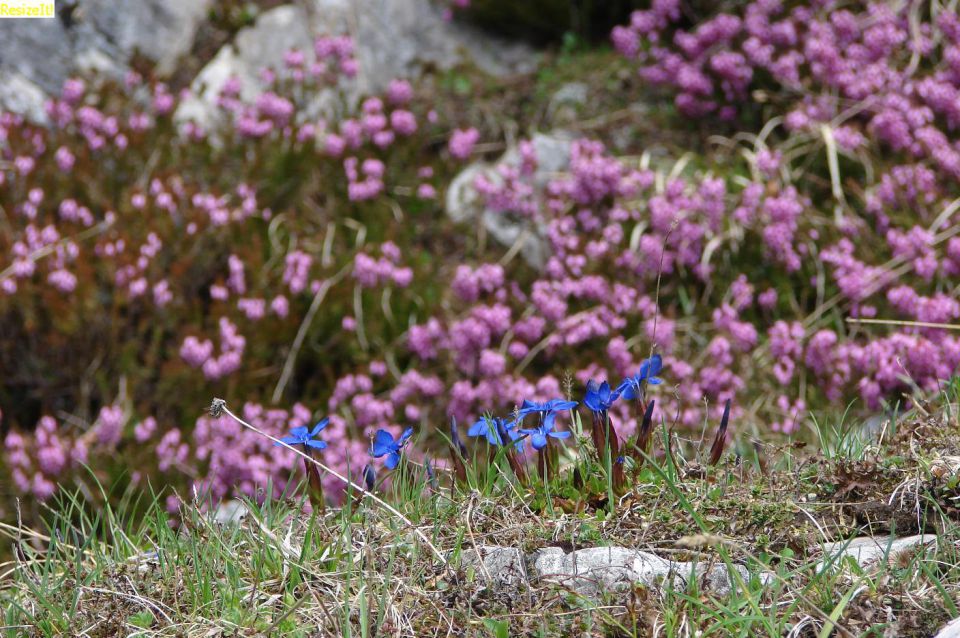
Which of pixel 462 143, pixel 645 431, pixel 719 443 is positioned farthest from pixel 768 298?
pixel 645 431

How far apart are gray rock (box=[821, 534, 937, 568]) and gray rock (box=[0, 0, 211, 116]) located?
6.00 metres

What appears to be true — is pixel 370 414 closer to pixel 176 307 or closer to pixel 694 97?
pixel 176 307

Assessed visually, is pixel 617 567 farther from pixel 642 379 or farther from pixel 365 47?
pixel 365 47

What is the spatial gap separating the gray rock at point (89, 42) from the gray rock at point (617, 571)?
18.5 feet

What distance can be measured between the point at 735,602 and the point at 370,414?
3.50 metres

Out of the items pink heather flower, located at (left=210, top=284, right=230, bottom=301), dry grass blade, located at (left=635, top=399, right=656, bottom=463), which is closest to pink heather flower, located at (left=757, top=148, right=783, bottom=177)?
pink heather flower, located at (left=210, top=284, right=230, bottom=301)

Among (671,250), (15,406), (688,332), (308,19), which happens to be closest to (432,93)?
(308,19)

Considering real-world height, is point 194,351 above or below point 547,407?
below

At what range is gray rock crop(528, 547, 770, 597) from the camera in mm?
2098

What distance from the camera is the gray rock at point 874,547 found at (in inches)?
83.6

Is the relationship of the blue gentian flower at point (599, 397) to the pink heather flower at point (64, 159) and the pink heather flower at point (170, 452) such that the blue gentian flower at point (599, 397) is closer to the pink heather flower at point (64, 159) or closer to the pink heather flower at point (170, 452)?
the pink heather flower at point (170, 452)

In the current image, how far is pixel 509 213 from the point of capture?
6168mm

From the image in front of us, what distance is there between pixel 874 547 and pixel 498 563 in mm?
893

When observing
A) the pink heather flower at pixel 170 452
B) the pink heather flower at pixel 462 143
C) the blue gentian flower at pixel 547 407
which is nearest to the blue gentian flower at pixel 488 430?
the blue gentian flower at pixel 547 407
